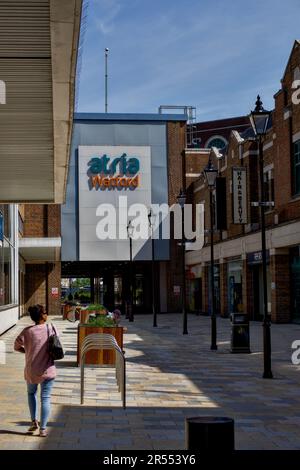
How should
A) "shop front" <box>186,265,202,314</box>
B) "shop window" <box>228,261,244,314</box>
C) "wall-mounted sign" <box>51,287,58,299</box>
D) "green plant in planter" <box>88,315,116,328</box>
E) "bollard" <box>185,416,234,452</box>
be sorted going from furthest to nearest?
"shop front" <box>186,265,202,314</box>, "wall-mounted sign" <box>51,287,58,299</box>, "shop window" <box>228,261,244,314</box>, "green plant in planter" <box>88,315,116,328</box>, "bollard" <box>185,416,234,452</box>

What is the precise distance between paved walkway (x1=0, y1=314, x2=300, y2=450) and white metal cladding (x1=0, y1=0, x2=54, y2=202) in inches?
197

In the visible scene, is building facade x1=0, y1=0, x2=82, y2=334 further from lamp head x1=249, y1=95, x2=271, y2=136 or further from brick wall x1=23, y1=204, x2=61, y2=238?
brick wall x1=23, y1=204, x2=61, y2=238

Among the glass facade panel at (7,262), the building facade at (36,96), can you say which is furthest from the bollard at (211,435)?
the glass facade panel at (7,262)

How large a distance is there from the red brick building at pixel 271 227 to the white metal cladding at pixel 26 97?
1126 centimetres

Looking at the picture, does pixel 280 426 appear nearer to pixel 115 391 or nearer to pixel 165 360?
pixel 115 391

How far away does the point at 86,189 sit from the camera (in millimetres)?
49125

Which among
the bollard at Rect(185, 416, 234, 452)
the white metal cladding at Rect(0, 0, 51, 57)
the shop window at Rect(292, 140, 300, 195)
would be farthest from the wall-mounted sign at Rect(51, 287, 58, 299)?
the bollard at Rect(185, 416, 234, 452)

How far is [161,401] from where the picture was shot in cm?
1202

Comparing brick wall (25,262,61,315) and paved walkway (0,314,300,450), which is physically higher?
brick wall (25,262,61,315)

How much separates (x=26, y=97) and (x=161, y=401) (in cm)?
566

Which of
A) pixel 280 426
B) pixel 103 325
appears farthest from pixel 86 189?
pixel 280 426

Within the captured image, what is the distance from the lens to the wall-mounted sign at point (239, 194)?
120 ft

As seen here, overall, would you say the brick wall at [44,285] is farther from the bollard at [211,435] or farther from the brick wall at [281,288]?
the bollard at [211,435]

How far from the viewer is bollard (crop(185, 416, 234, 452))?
17.4ft
